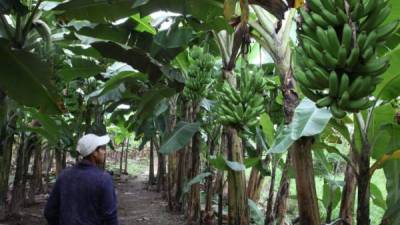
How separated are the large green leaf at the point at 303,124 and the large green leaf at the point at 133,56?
1796 mm

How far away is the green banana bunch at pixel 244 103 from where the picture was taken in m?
3.14

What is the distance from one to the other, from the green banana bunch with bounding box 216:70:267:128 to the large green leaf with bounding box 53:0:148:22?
3.26 feet

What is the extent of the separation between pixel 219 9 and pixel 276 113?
164 cm

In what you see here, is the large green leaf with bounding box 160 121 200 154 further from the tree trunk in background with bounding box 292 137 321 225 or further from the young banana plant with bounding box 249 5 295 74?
the tree trunk in background with bounding box 292 137 321 225

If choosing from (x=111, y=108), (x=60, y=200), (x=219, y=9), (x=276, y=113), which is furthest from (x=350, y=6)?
(x=111, y=108)

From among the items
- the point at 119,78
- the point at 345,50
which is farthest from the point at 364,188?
the point at 119,78

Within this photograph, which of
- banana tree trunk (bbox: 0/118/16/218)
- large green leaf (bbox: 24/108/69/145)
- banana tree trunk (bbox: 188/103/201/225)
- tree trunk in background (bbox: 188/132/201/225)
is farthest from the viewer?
tree trunk in background (bbox: 188/132/201/225)

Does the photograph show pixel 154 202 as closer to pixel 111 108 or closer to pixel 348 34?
pixel 111 108

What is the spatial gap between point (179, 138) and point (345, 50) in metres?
2.68

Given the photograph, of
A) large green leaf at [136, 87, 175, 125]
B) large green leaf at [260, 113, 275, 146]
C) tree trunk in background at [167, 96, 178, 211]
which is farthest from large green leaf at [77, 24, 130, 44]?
tree trunk in background at [167, 96, 178, 211]

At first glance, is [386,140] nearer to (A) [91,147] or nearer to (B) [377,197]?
(B) [377,197]

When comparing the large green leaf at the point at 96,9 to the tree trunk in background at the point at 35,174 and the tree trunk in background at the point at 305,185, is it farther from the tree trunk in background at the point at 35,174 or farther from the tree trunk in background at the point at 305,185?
the tree trunk in background at the point at 35,174

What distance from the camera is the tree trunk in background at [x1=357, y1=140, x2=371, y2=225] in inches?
84.3

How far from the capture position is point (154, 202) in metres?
8.22
